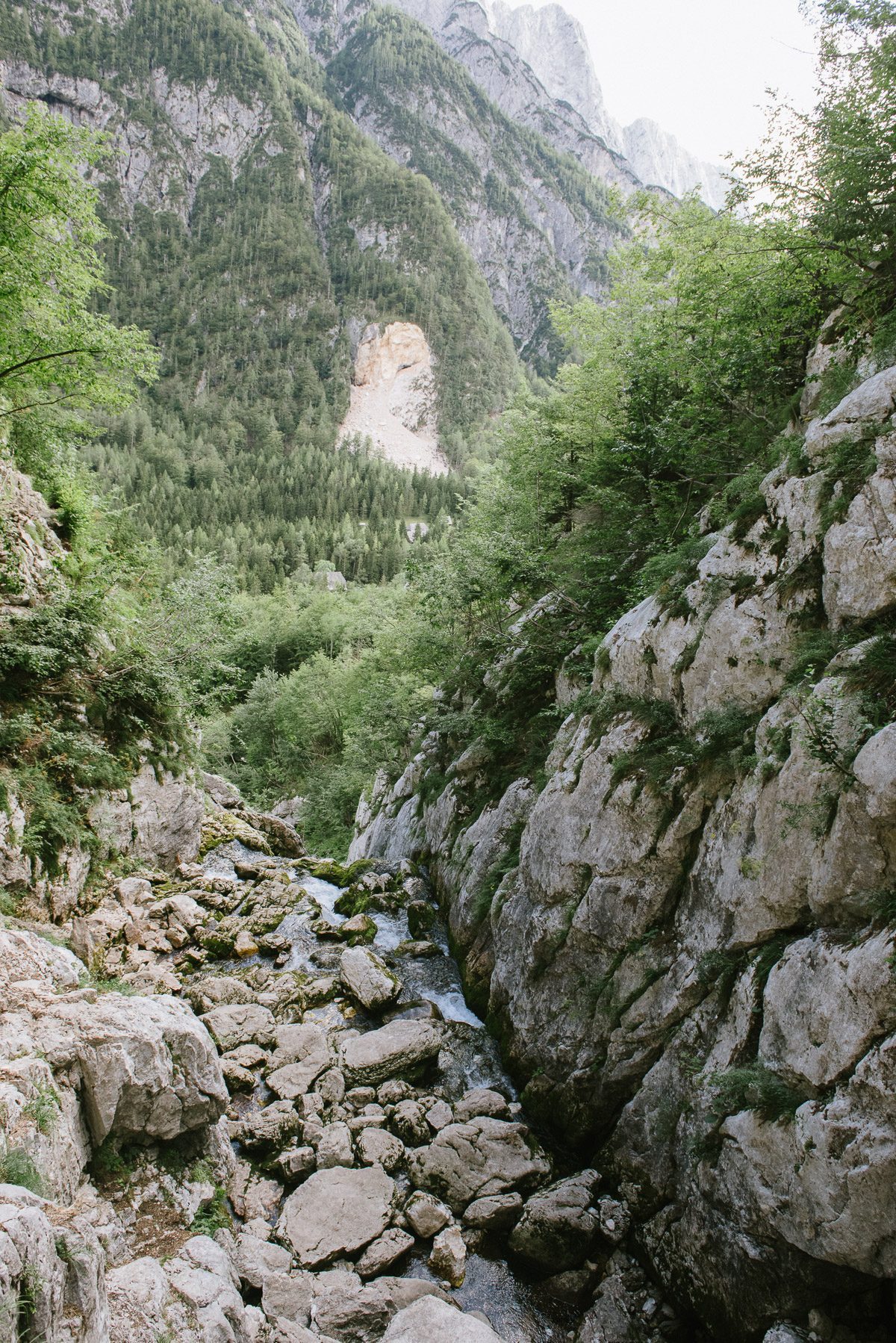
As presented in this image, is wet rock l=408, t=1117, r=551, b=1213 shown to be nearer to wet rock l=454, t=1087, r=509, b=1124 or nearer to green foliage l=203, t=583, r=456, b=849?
wet rock l=454, t=1087, r=509, b=1124

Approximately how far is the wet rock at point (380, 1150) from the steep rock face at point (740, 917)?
2353 mm

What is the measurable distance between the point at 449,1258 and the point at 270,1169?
2926mm

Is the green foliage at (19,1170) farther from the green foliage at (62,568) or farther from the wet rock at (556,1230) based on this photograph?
the wet rock at (556,1230)

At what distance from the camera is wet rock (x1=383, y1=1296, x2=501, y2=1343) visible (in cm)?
654

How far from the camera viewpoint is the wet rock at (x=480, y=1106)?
34.1 ft

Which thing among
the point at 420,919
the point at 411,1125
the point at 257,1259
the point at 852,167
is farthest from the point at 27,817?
the point at 852,167

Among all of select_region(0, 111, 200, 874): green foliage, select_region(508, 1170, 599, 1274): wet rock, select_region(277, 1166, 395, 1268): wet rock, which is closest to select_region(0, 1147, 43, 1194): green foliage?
select_region(277, 1166, 395, 1268): wet rock

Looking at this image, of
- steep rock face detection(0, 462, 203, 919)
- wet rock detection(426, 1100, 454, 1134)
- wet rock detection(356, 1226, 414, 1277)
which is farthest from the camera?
wet rock detection(426, 1100, 454, 1134)

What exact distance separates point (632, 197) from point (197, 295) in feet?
723

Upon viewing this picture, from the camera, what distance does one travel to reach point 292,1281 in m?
7.38

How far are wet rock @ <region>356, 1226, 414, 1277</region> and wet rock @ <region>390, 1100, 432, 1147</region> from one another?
1659 mm

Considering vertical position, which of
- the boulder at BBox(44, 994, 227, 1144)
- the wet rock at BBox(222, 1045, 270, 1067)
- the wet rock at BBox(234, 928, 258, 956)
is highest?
the boulder at BBox(44, 994, 227, 1144)

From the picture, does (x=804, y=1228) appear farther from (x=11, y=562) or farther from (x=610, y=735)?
(x=11, y=562)

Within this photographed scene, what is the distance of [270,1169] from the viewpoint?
9.32 metres
